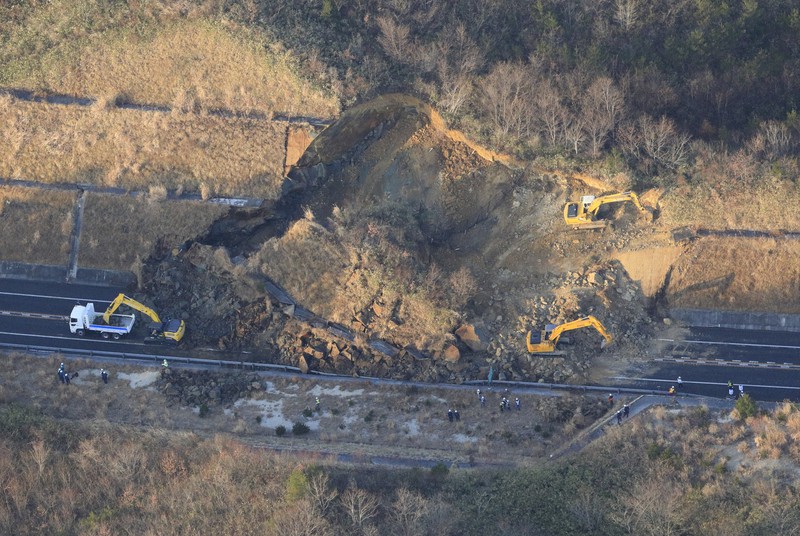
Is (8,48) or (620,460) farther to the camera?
(8,48)

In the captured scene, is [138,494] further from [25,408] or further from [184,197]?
[184,197]

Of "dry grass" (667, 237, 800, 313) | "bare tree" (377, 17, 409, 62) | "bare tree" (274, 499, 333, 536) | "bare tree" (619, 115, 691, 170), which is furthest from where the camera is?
"bare tree" (377, 17, 409, 62)

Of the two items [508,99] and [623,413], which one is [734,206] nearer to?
[508,99]

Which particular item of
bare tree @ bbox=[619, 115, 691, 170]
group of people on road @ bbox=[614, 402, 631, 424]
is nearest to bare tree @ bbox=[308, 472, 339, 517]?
→ group of people on road @ bbox=[614, 402, 631, 424]

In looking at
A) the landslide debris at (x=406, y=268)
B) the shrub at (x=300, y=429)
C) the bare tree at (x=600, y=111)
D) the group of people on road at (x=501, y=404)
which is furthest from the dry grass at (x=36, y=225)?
the bare tree at (x=600, y=111)

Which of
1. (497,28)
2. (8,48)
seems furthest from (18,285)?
(497,28)

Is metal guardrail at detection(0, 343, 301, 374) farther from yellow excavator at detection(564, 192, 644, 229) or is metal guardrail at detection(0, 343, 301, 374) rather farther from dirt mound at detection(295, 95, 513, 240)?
yellow excavator at detection(564, 192, 644, 229)

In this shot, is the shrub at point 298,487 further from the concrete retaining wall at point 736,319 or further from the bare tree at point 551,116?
the bare tree at point 551,116
